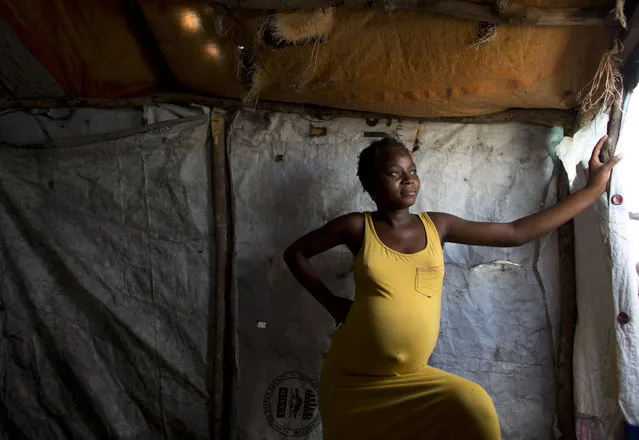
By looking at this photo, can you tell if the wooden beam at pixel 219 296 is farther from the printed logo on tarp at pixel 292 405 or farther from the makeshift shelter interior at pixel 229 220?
the printed logo on tarp at pixel 292 405

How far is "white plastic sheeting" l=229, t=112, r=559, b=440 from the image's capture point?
2057 mm

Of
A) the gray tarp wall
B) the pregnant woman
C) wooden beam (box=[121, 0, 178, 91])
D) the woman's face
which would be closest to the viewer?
the pregnant woman

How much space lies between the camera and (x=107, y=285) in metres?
2.22

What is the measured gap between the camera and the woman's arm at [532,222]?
5.54 feet

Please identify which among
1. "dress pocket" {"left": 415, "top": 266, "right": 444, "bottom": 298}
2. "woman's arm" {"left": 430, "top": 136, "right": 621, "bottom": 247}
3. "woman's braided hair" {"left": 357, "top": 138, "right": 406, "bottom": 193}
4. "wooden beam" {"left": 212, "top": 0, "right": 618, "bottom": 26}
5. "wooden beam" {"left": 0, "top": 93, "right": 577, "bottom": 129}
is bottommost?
"dress pocket" {"left": 415, "top": 266, "right": 444, "bottom": 298}

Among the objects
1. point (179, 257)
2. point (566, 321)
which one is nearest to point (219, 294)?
point (179, 257)

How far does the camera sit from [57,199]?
2.26 metres

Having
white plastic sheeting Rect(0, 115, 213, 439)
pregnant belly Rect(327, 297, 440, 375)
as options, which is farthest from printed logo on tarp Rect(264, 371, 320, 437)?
pregnant belly Rect(327, 297, 440, 375)

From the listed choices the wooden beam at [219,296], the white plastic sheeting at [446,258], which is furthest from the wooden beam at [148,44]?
the white plastic sheeting at [446,258]

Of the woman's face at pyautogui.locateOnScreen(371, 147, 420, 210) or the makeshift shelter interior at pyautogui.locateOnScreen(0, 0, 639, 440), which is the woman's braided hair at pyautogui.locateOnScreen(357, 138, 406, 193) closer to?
the woman's face at pyautogui.locateOnScreen(371, 147, 420, 210)

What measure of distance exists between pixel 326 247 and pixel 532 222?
0.83m

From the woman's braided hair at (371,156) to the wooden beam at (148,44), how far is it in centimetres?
111

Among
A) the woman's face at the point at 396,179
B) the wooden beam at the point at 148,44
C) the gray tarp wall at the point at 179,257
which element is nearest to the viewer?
the woman's face at the point at 396,179

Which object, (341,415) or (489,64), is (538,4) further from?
(341,415)
